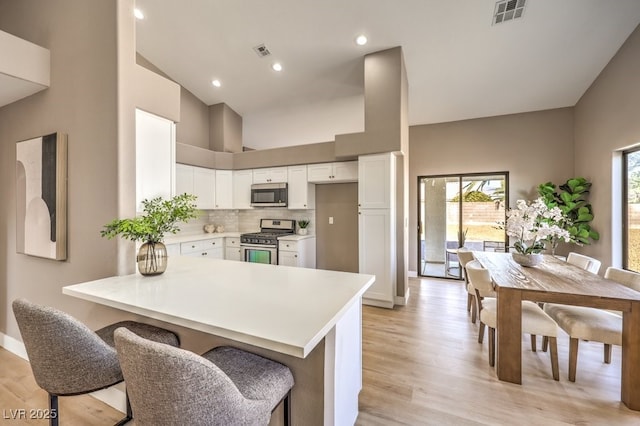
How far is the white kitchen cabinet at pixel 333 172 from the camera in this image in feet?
14.2

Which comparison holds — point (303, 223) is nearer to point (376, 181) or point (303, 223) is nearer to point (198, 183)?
point (376, 181)

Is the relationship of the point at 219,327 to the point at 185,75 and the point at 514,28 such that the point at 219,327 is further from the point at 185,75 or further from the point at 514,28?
the point at 185,75

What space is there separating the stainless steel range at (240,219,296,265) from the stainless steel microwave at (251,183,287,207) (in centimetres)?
46

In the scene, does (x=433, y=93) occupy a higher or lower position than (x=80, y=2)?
higher

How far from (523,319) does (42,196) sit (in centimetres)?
406

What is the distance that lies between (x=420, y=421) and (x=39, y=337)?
215cm

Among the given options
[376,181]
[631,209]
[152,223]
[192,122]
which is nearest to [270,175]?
[192,122]

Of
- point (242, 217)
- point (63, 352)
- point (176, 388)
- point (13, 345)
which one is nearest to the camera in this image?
point (176, 388)

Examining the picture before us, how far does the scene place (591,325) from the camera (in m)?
2.08

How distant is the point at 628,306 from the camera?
1861 millimetres

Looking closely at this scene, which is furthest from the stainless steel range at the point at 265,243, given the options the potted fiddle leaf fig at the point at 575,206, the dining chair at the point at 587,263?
the potted fiddle leaf fig at the point at 575,206

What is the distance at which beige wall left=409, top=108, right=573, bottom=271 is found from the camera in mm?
4594

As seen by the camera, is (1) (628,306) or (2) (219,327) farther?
(1) (628,306)

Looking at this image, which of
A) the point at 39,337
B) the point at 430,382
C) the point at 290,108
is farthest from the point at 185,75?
the point at 430,382
